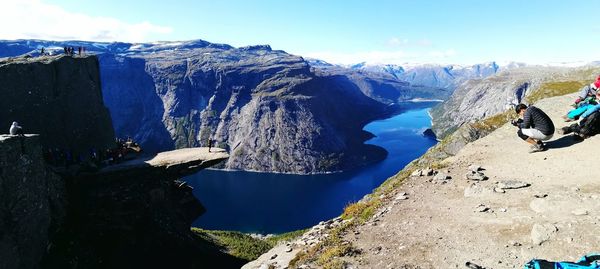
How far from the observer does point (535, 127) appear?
27.1 metres

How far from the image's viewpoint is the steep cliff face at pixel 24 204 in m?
32.4

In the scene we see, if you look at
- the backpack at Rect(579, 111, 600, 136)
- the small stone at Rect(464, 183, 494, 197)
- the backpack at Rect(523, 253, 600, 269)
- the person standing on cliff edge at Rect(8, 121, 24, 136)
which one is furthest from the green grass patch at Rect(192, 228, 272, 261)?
the backpack at Rect(523, 253, 600, 269)

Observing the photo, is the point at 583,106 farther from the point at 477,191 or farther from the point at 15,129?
the point at 15,129

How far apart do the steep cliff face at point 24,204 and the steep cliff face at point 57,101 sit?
14452 mm

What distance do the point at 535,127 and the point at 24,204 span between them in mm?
40496

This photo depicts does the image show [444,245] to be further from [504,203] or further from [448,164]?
[448,164]

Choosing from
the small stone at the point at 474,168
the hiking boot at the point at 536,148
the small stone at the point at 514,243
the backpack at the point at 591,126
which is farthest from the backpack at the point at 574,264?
the backpack at the point at 591,126

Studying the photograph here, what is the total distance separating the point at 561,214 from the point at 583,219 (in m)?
1.03

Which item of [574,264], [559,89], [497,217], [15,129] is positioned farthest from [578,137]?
[559,89]

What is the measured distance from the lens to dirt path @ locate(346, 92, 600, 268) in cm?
1619

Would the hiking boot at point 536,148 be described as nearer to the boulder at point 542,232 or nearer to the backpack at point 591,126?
the backpack at point 591,126

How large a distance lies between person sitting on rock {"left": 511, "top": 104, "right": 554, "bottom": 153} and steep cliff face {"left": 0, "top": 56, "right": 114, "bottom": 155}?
5341 cm

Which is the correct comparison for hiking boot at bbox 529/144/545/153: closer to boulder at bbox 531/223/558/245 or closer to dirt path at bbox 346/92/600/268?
dirt path at bbox 346/92/600/268

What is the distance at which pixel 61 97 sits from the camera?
5550cm
